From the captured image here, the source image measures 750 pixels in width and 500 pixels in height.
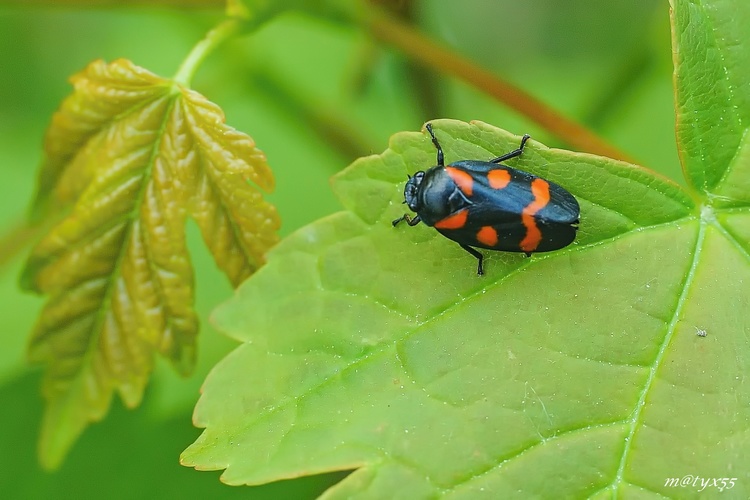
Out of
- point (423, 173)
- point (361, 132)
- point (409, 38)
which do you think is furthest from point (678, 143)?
point (361, 132)

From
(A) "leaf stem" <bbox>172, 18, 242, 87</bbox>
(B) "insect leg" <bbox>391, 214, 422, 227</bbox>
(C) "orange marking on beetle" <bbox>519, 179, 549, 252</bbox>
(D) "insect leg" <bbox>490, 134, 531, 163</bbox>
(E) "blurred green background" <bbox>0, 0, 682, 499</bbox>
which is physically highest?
(A) "leaf stem" <bbox>172, 18, 242, 87</bbox>

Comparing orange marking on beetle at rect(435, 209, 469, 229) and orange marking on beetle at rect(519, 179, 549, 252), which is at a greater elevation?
orange marking on beetle at rect(519, 179, 549, 252)

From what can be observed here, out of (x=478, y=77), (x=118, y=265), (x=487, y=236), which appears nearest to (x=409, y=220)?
(x=487, y=236)

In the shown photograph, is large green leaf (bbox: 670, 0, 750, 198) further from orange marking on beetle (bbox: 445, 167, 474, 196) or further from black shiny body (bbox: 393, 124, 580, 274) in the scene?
orange marking on beetle (bbox: 445, 167, 474, 196)

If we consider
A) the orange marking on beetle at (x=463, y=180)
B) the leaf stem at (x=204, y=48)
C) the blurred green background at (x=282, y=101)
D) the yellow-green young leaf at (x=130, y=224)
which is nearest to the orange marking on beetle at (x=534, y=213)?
the orange marking on beetle at (x=463, y=180)

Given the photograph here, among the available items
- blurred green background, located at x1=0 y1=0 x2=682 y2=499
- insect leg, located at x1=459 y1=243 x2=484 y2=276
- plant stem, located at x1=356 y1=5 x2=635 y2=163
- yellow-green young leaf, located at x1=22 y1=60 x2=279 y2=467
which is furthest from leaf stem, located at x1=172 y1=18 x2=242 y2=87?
insect leg, located at x1=459 y1=243 x2=484 y2=276

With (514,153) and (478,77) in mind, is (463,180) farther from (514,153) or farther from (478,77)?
(478,77)

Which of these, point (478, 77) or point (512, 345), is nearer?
point (512, 345)
